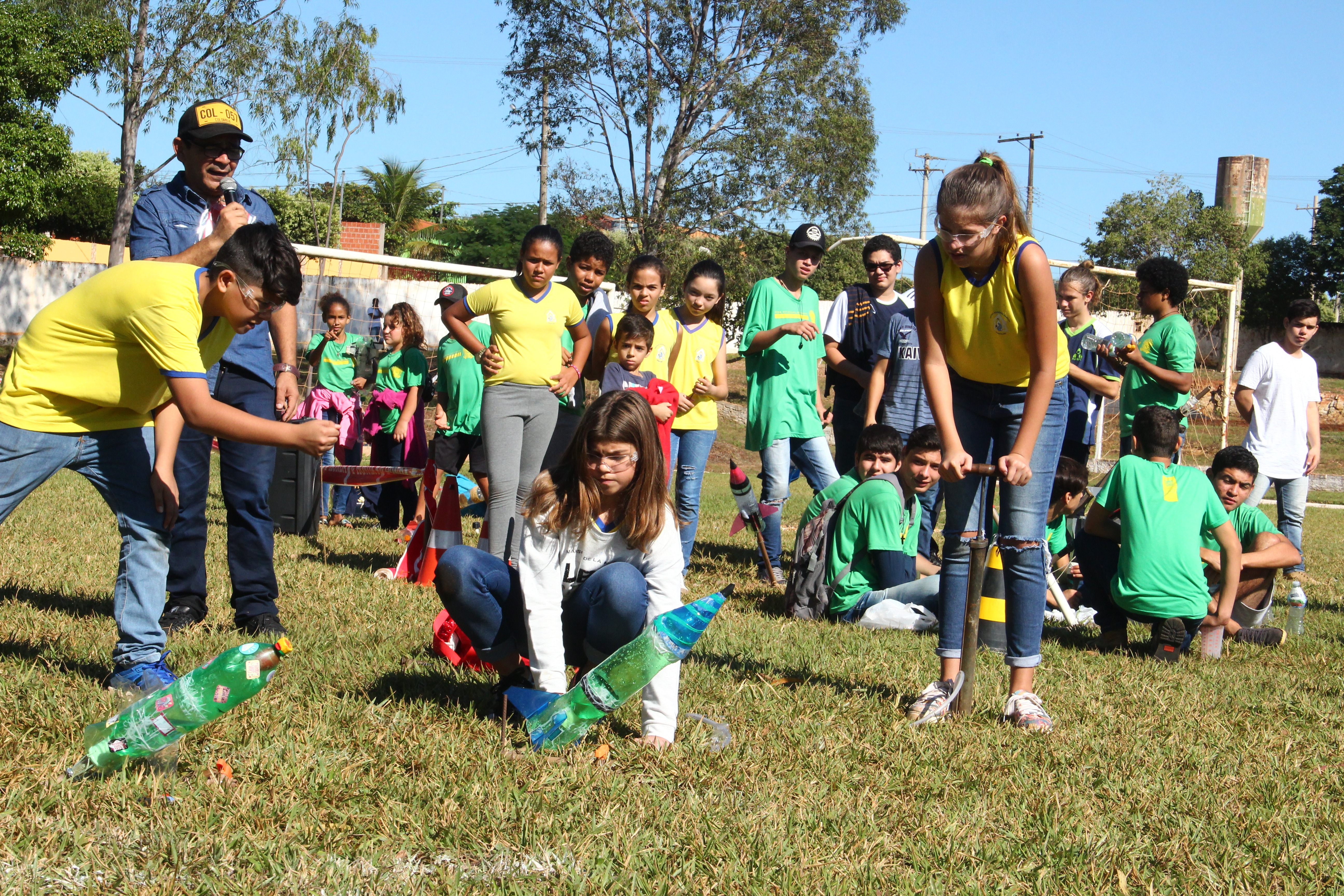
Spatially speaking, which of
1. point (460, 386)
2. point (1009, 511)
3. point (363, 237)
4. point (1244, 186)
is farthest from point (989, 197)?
point (1244, 186)

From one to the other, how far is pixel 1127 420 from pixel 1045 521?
138 inches

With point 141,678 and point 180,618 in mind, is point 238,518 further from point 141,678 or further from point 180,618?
point 141,678

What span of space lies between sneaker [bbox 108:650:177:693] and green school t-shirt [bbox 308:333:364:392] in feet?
21.3

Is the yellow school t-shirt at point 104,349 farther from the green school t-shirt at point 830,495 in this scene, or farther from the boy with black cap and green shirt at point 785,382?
the boy with black cap and green shirt at point 785,382

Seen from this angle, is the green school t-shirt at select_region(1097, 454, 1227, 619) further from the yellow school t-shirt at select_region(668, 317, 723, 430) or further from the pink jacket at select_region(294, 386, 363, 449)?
the pink jacket at select_region(294, 386, 363, 449)

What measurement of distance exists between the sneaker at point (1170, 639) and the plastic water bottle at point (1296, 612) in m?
1.36

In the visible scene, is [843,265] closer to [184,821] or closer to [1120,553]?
[1120,553]

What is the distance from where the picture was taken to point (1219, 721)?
169 inches

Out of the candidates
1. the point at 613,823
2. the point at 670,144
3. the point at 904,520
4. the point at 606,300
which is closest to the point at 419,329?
the point at 606,300

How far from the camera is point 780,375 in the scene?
24.0 feet

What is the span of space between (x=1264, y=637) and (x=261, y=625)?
509 cm

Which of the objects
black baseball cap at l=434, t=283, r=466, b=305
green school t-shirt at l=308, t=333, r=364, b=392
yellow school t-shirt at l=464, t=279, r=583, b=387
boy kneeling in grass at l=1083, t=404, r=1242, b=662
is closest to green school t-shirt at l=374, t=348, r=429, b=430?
green school t-shirt at l=308, t=333, r=364, b=392

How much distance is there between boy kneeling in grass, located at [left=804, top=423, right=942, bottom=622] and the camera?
19.9 feet

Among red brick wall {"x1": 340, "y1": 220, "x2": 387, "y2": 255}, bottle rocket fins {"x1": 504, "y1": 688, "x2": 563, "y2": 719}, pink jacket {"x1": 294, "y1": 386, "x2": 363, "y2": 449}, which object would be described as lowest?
bottle rocket fins {"x1": 504, "y1": 688, "x2": 563, "y2": 719}
